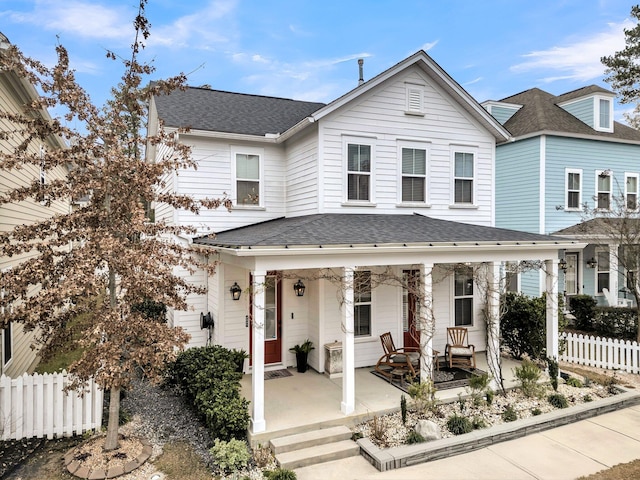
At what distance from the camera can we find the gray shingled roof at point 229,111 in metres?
11.3

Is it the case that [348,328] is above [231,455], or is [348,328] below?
above

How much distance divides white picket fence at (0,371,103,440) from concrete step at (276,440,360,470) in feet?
11.0

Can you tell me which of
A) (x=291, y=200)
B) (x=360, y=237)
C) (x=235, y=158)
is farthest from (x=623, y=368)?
(x=235, y=158)

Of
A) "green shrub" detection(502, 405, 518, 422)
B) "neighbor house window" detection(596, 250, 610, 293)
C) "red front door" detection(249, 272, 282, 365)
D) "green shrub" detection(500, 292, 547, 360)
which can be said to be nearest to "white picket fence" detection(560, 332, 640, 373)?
"green shrub" detection(500, 292, 547, 360)

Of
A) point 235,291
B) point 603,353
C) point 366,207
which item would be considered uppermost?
point 366,207

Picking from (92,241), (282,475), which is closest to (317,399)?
(282,475)

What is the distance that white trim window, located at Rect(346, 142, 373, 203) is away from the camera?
33.6 feet

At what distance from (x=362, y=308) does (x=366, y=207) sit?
2684mm

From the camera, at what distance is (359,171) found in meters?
10.3

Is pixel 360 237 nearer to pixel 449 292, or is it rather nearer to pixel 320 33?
pixel 449 292

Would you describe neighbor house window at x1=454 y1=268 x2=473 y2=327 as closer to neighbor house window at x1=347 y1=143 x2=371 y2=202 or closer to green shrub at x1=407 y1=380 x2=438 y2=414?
neighbor house window at x1=347 y1=143 x2=371 y2=202

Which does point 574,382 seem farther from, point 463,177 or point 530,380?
point 463,177

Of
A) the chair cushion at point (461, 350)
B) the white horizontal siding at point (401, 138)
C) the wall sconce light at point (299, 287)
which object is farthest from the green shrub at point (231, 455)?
the chair cushion at point (461, 350)

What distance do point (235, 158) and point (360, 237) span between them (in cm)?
510
